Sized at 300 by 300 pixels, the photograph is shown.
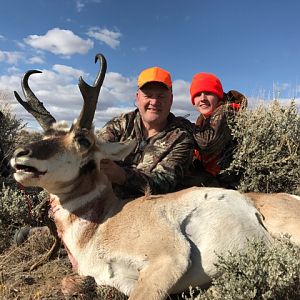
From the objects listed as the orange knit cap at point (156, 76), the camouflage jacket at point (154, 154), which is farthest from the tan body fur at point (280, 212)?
the orange knit cap at point (156, 76)

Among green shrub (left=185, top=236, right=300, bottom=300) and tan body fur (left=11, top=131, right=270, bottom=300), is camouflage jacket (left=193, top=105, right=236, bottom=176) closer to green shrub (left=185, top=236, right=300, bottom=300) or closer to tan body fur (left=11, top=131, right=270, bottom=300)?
tan body fur (left=11, top=131, right=270, bottom=300)

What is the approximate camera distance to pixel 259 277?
3459 mm

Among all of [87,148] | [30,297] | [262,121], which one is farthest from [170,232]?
[262,121]

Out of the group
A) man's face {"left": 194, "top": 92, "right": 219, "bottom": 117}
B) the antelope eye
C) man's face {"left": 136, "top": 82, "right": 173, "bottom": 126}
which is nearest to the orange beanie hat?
man's face {"left": 194, "top": 92, "right": 219, "bottom": 117}

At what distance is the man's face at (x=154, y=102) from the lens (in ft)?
21.8

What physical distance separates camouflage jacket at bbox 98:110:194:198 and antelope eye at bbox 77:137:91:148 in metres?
0.93

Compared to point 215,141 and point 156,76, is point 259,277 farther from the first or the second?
point 156,76

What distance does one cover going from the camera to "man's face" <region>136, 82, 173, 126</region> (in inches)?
262

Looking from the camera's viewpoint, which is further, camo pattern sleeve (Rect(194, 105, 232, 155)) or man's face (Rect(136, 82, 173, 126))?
camo pattern sleeve (Rect(194, 105, 232, 155))

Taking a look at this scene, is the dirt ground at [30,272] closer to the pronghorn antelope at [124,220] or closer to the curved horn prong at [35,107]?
the pronghorn antelope at [124,220]

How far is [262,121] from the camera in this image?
23.4 ft

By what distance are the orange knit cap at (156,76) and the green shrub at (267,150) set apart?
1382mm

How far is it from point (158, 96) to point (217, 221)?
2744mm

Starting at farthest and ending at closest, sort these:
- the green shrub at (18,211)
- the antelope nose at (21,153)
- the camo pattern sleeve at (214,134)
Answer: the green shrub at (18,211), the camo pattern sleeve at (214,134), the antelope nose at (21,153)
